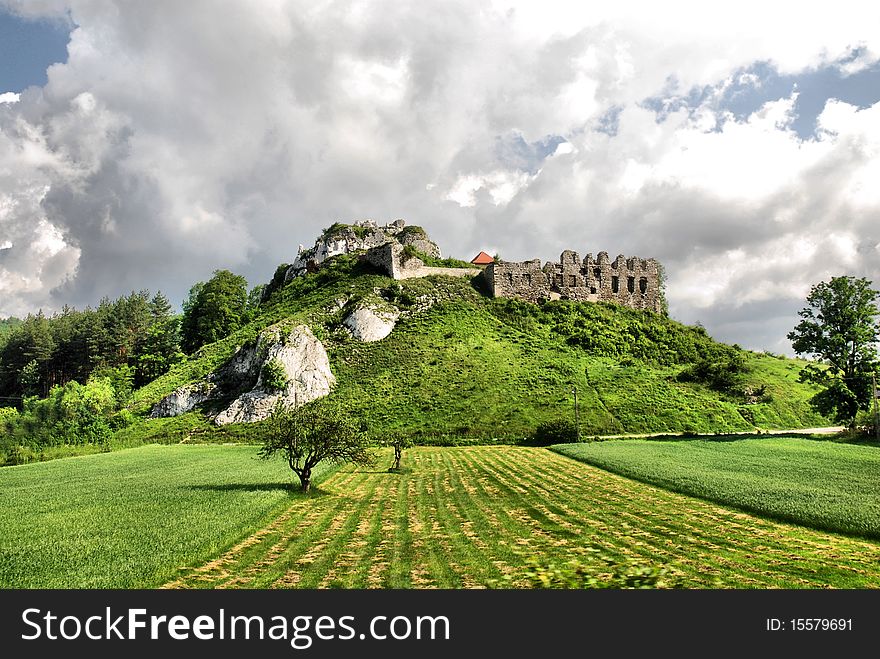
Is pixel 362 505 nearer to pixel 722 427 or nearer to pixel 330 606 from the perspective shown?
pixel 330 606

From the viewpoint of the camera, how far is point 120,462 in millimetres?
43656

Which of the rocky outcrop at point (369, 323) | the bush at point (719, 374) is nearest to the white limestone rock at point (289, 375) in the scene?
the rocky outcrop at point (369, 323)

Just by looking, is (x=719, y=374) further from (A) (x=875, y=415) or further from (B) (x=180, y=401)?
(B) (x=180, y=401)

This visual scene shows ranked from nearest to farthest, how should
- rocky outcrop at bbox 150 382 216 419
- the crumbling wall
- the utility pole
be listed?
the utility pole, rocky outcrop at bbox 150 382 216 419, the crumbling wall

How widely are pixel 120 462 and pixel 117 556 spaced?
35.0m

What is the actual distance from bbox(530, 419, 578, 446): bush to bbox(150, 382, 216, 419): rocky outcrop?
155ft

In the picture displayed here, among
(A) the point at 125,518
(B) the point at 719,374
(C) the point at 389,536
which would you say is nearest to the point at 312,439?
(A) the point at 125,518

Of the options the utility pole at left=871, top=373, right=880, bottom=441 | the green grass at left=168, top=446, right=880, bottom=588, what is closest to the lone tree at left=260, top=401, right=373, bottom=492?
the green grass at left=168, top=446, right=880, bottom=588

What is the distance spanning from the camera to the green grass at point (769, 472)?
19.2m

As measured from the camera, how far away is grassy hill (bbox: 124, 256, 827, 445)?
60750 millimetres

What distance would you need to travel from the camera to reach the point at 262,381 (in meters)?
68.4

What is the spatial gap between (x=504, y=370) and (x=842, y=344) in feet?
126

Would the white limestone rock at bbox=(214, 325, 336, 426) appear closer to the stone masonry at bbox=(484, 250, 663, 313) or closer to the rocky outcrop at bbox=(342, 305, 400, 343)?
the rocky outcrop at bbox=(342, 305, 400, 343)

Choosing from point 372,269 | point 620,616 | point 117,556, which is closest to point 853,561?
point 620,616
